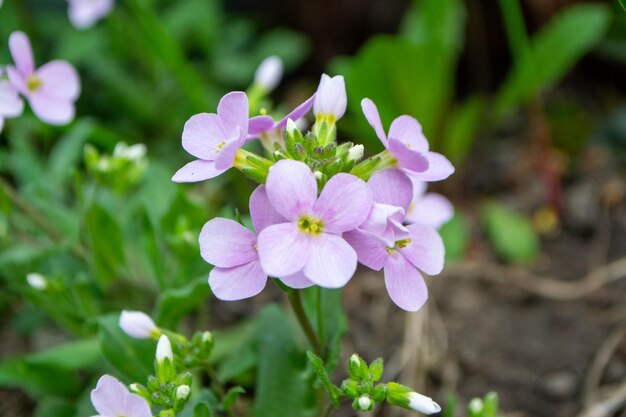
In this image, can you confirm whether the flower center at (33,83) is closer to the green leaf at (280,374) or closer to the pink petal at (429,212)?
the green leaf at (280,374)

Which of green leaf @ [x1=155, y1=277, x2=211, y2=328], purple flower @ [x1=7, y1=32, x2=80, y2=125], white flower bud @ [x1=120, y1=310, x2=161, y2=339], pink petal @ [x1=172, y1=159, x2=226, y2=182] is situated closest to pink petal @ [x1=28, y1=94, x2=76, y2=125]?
purple flower @ [x1=7, y1=32, x2=80, y2=125]

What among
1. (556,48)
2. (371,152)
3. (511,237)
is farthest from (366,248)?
(556,48)

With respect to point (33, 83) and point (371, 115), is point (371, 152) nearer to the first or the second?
point (33, 83)

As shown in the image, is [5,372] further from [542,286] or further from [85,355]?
[542,286]

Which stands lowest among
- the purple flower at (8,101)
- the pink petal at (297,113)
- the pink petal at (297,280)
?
the pink petal at (297,280)

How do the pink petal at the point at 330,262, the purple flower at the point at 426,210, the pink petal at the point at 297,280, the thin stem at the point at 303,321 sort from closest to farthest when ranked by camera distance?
1. the pink petal at the point at 330,262
2. the pink petal at the point at 297,280
3. the thin stem at the point at 303,321
4. the purple flower at the point at 426,210

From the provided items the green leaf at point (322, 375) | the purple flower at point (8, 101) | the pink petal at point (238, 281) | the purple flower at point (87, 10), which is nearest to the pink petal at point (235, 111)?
the pink petal at point (238, 281)

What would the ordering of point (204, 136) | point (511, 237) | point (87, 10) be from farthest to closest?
point (87, 10), point (511, 237), point (204, 136)
